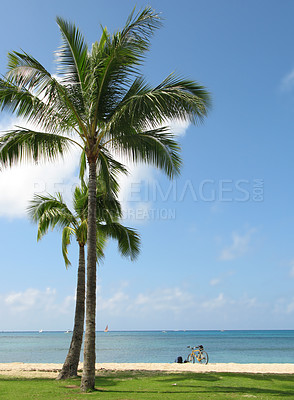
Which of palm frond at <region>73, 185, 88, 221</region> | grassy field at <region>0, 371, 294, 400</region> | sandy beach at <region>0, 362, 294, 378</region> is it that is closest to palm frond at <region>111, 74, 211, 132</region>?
palm frond at <region>73, 185, 88, 221</region>

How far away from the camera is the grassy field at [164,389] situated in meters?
8.91

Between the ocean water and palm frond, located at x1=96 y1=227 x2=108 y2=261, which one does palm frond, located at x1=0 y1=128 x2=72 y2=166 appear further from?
the ocean water

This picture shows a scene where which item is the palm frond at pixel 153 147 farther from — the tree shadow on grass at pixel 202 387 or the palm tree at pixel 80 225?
the tree shadow on grass at pixel 202 387

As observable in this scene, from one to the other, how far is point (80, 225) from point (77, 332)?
144 inches

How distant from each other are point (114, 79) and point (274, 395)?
9.01m

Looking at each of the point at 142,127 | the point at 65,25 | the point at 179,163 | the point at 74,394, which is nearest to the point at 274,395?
the point at 74,394

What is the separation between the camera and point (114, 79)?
1127cm

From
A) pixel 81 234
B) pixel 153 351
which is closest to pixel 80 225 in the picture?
pixel 81 234

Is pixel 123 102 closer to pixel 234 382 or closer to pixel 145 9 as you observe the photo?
pixel 145 9

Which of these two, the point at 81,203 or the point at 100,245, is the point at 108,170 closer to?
the point at 81,203

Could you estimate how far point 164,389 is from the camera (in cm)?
1015

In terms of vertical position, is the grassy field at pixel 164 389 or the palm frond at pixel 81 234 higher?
the palm frond at pixel 81 234

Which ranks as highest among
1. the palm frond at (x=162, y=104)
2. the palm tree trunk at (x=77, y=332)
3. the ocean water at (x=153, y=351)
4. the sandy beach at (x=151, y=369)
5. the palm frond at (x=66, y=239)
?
the palm frond at (x=162, y=104)

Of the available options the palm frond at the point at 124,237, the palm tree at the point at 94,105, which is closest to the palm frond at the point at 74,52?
the palm tree at the point at 94,105
